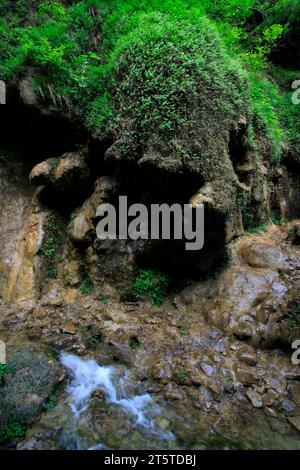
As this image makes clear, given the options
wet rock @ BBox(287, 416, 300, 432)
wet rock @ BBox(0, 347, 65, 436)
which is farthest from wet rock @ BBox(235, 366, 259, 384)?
wet rock @ BBox(0, 347, 65, 436)

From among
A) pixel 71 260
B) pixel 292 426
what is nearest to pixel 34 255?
pixel 71 260

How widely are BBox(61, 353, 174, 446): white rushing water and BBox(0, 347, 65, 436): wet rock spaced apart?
263 millimetres

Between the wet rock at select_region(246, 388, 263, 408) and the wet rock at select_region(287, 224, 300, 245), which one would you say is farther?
the wet rock at select_region(287, 224, 300, 245)

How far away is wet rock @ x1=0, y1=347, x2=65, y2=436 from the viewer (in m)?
3.90

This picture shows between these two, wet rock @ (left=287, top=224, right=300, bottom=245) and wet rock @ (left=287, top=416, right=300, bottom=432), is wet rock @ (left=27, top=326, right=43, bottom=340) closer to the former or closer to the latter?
wet rock @ (left=287, top=416, right=300, bottom=432)

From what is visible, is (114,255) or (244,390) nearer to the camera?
(244,390)

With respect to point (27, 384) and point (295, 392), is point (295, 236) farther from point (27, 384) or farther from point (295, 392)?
point (27, 384)

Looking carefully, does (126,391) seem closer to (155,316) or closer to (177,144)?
(155,316)

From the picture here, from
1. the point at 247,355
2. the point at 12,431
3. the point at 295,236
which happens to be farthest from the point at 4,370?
the point at 295,236

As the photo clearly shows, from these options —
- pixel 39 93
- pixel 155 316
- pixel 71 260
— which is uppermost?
pixel 39 93

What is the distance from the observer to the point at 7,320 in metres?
5.70

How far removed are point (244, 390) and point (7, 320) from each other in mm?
4436

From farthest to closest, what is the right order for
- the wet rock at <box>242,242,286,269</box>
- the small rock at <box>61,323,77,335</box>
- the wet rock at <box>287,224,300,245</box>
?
1. the wet rock at <box>287,224,300,245</box>
2. the wet rock at <box>242,242,286,269</box>
3. the small rock at <box>61,323,77,335</box>

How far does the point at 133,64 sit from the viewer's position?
613 centimetres
